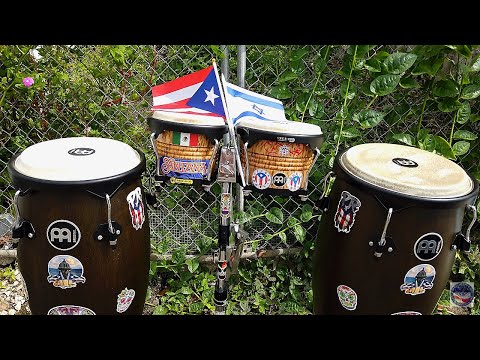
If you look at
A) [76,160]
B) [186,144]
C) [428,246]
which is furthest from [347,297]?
[76,160]

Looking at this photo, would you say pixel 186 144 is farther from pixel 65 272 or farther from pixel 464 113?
pixel 464 113

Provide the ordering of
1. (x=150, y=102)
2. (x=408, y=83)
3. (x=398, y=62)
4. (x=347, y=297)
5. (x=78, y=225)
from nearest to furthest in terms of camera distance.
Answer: (x=78, y=225) < (x=347, y=297) < (x=398, y=62) < (x=408, y=83) < (x=150, y=102)

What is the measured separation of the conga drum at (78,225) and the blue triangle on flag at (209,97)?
1.17 feet

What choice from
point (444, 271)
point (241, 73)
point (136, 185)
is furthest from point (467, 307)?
point (136, 185)

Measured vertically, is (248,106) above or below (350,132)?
above

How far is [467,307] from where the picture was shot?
9.46 feet

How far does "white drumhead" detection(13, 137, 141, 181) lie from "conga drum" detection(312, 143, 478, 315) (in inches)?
36.3

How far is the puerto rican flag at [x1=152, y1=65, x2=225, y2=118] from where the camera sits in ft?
6.73

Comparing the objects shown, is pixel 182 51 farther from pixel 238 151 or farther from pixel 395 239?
pixel 395 239

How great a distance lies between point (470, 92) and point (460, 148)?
0.33 meters

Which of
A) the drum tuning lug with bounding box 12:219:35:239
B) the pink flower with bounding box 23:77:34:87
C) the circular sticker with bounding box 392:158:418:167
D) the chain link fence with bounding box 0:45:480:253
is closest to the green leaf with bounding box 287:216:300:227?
the chain link fence with bounding box 0:45:480:253

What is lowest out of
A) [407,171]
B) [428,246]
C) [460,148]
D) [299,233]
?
[299,233]

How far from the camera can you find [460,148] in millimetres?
2736

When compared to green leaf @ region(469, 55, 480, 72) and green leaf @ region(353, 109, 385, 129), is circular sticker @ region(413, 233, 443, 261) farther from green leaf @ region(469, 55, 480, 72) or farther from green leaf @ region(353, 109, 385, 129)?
green leaf @ region(469, 55, 480, 72)
